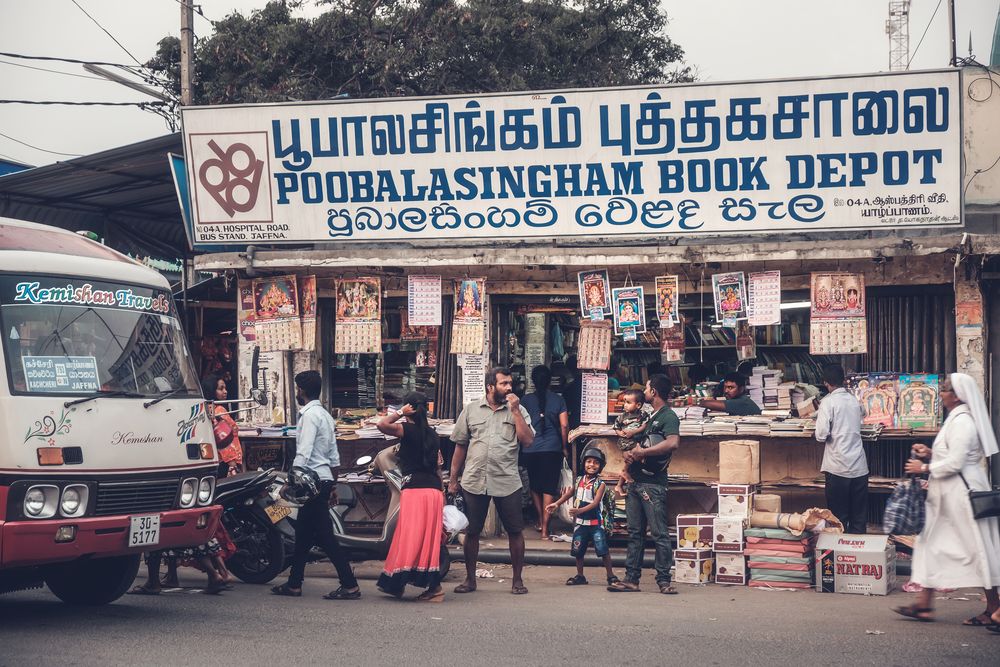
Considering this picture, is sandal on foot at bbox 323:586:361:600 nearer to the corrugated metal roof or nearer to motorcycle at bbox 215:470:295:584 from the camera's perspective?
motorcycle at bbox 215:470:295:584

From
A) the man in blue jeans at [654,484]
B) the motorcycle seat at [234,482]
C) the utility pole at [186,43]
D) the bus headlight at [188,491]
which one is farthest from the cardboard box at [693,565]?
the utility pole at [186,43]

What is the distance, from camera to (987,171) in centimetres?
1233

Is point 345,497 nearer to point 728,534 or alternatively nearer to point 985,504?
point 728,534

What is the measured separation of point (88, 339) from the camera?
7660mm

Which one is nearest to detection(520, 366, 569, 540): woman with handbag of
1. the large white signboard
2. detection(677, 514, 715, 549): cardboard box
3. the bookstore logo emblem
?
the large white signboard

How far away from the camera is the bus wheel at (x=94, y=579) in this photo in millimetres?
8438

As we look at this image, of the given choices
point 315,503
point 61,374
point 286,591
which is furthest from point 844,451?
point 61,374

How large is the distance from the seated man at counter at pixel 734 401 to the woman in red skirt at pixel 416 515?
4.08m

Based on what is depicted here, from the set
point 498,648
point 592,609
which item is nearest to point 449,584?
point 592,609

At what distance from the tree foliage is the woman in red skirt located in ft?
44.5

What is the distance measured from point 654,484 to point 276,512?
130 inches

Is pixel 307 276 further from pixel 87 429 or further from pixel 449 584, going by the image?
pixel 87 429

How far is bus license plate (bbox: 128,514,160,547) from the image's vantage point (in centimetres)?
734

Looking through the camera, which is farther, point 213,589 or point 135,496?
point 213,589
